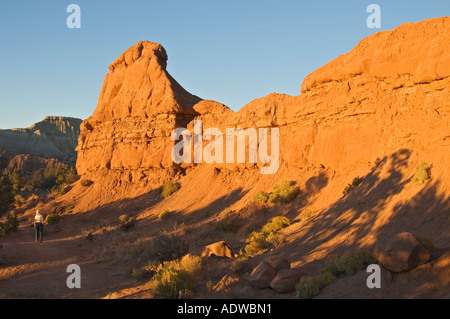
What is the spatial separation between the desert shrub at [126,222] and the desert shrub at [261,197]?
346 inches

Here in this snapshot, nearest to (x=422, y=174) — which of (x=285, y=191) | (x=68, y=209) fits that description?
(x=285, y=191)

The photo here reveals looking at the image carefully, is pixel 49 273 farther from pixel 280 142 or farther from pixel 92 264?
pixel 280 142

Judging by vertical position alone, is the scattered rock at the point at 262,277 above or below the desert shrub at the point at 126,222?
below

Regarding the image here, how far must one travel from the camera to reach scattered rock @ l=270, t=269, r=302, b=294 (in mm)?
8719

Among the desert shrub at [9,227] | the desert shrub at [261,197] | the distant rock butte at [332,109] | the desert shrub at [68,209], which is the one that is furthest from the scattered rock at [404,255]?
the desert shrub at [68,209]

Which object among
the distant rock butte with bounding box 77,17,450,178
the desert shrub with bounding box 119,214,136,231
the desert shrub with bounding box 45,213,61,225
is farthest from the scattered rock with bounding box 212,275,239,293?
the desert shrub with bounding box 45,213,61,225

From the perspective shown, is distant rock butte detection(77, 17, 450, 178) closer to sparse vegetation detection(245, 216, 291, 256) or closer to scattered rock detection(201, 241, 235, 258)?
sparse vegetation detection(245, 216, 291, 256)

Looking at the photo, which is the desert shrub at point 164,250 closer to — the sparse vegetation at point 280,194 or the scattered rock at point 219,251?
the scattered rock at point 219,251

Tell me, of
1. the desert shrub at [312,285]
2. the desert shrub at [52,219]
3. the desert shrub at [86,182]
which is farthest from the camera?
the desert shrub at [86,182]

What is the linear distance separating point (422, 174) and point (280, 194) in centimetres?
869

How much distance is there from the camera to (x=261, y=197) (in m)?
21.1

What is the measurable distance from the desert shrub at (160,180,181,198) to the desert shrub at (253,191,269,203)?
30.6 ft

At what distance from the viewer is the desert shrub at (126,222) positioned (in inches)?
950
